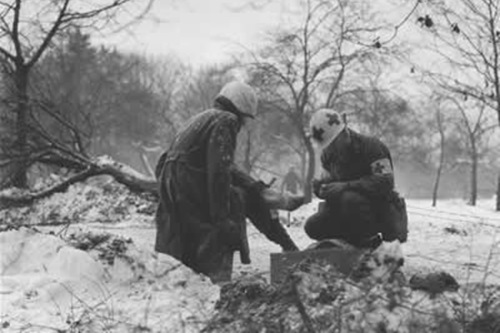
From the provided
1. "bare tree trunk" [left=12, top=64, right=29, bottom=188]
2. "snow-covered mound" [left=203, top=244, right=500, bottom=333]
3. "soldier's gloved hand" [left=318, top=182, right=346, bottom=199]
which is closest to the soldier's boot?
"soldier's gloved hand" [left=318, top=182, right=346, bottom=199]

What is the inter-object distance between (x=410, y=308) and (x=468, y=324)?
12.2 inches

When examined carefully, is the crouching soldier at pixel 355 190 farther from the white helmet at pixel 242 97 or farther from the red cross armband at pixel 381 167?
the white helmet at pixel 242 97

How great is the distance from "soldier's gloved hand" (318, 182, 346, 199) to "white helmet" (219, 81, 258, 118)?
906 millimetres

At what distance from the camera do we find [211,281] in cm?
586

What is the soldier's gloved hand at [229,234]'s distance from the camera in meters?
6.13

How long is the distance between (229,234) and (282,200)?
85 centimetres

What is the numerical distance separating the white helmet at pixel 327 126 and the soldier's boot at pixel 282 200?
607 mm

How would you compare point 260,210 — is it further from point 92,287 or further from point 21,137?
point 21,137

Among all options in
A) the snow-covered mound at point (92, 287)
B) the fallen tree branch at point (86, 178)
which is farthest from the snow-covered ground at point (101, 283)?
the fallen tree branch at point (86, 178)

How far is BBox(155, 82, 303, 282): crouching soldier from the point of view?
604 cm

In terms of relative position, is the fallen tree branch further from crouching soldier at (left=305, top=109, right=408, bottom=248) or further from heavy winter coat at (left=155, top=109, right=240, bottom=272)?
crouching soldier at (left=305, top=109, right=408, bottom=248)

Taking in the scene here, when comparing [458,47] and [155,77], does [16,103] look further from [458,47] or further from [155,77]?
[155,77]

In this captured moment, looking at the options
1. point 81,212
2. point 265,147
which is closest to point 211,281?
point 81,212

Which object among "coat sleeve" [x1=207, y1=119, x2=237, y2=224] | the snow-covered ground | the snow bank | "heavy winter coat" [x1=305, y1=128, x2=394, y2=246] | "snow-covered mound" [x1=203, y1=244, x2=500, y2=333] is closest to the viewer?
"snow-covered mound" [x1=203, y1=244, x2=500, y2=333]
